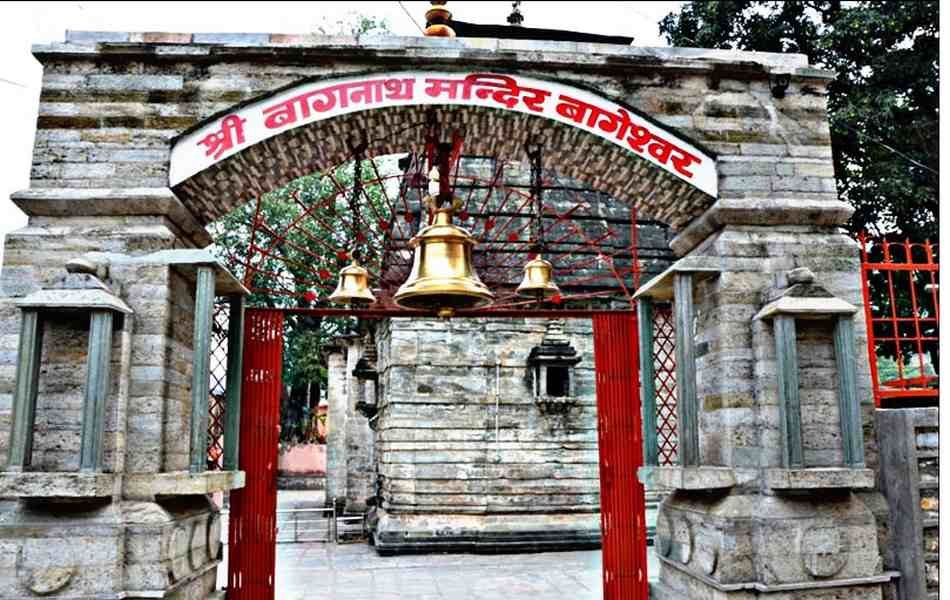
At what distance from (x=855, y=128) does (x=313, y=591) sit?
1037cm

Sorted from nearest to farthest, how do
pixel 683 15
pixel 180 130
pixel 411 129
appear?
1. pixel 180 130
2. pixel 411 129
3. pixel 683 15

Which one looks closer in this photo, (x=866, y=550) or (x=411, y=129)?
(x=866, y=550)

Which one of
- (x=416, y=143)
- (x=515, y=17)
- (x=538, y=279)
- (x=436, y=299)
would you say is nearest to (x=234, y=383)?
(x=436, y=299)

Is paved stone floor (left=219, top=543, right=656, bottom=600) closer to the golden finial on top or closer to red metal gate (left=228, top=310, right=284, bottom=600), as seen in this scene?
red metal gate (left=228, top=310, right=284, bottom=600)

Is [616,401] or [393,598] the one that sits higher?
[616,401]

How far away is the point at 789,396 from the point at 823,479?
55cm

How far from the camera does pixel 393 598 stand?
8.39 m

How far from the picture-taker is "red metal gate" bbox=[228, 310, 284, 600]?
6.08 metres

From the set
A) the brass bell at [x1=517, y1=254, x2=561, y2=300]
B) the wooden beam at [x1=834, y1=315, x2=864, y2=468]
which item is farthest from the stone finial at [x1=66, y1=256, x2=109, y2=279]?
the wooden beam at [x1=834, y1=315, x2=864, y2=468]

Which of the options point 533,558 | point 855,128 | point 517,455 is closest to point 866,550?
point 533,558

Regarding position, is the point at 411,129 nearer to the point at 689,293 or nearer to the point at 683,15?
the point at 689,293

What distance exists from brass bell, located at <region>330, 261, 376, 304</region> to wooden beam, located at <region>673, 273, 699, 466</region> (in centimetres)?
252

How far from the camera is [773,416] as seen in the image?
5070mm

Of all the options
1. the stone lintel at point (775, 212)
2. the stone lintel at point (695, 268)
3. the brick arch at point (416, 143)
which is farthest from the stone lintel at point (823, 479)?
the brick arch at point (416, 143)
